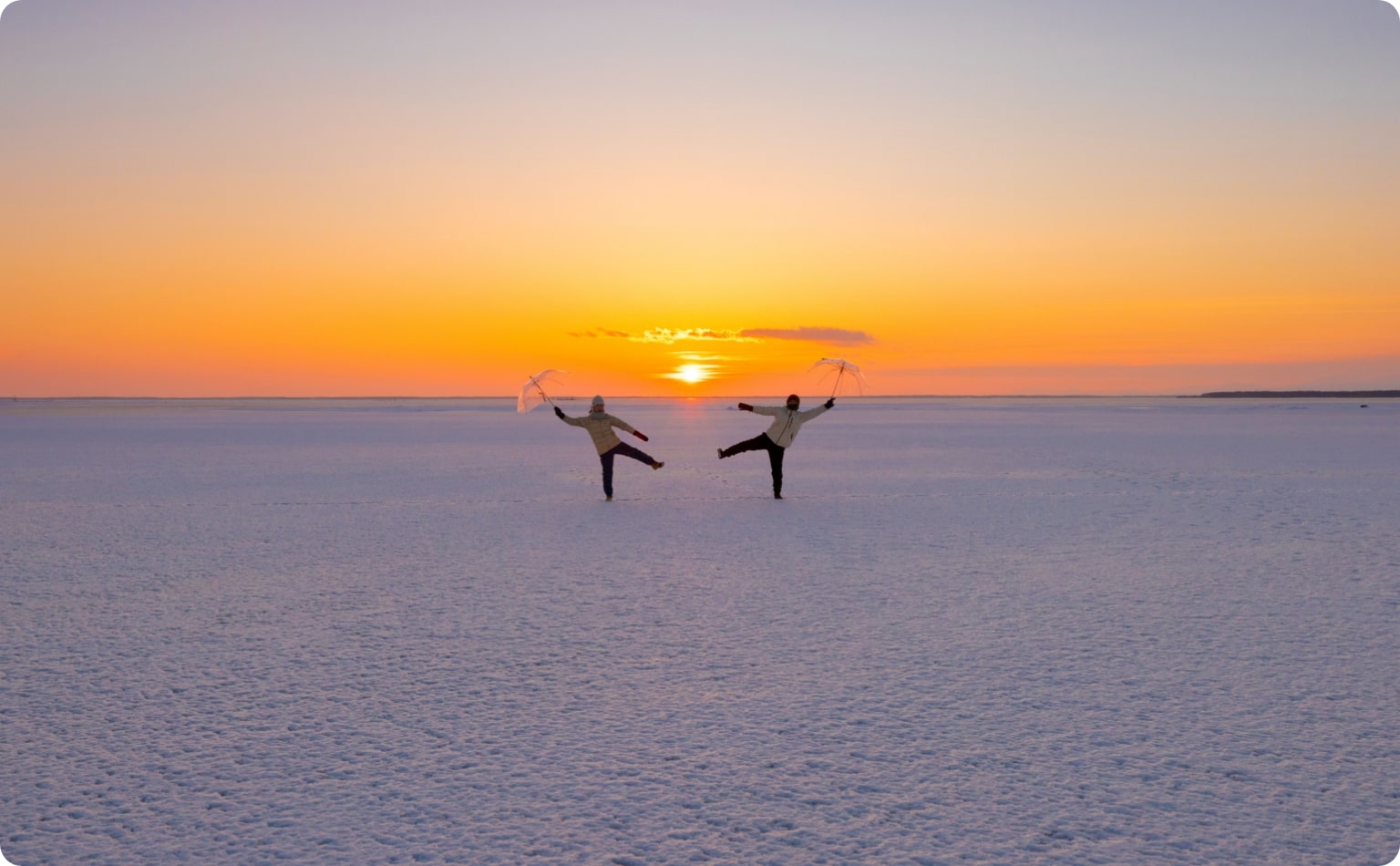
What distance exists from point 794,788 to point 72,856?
294cm

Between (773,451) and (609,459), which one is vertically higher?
(773,451)

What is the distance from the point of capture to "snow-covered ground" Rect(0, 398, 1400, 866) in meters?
4.10

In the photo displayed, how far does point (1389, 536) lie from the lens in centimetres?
1172

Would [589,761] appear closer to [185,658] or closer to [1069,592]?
[185,658]

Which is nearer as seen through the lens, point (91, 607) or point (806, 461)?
point (91, 607)

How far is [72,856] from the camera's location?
154 inches

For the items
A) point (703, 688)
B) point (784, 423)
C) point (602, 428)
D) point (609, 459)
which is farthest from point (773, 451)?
point (703, 688)

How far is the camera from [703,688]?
586cm

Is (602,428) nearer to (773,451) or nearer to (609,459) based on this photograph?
(609,459)

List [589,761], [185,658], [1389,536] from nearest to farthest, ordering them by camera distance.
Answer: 1. [589,761]
2. [185,658]
3. [1389,536]

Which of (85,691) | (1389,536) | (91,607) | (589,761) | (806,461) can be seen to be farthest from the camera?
(806,461)

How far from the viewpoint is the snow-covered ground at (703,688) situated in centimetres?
410

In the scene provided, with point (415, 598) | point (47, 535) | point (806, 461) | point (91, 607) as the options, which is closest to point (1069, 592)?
point (415, 598)

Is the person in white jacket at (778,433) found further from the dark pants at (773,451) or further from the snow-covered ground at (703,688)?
the snow-covered ground at (703,688)
